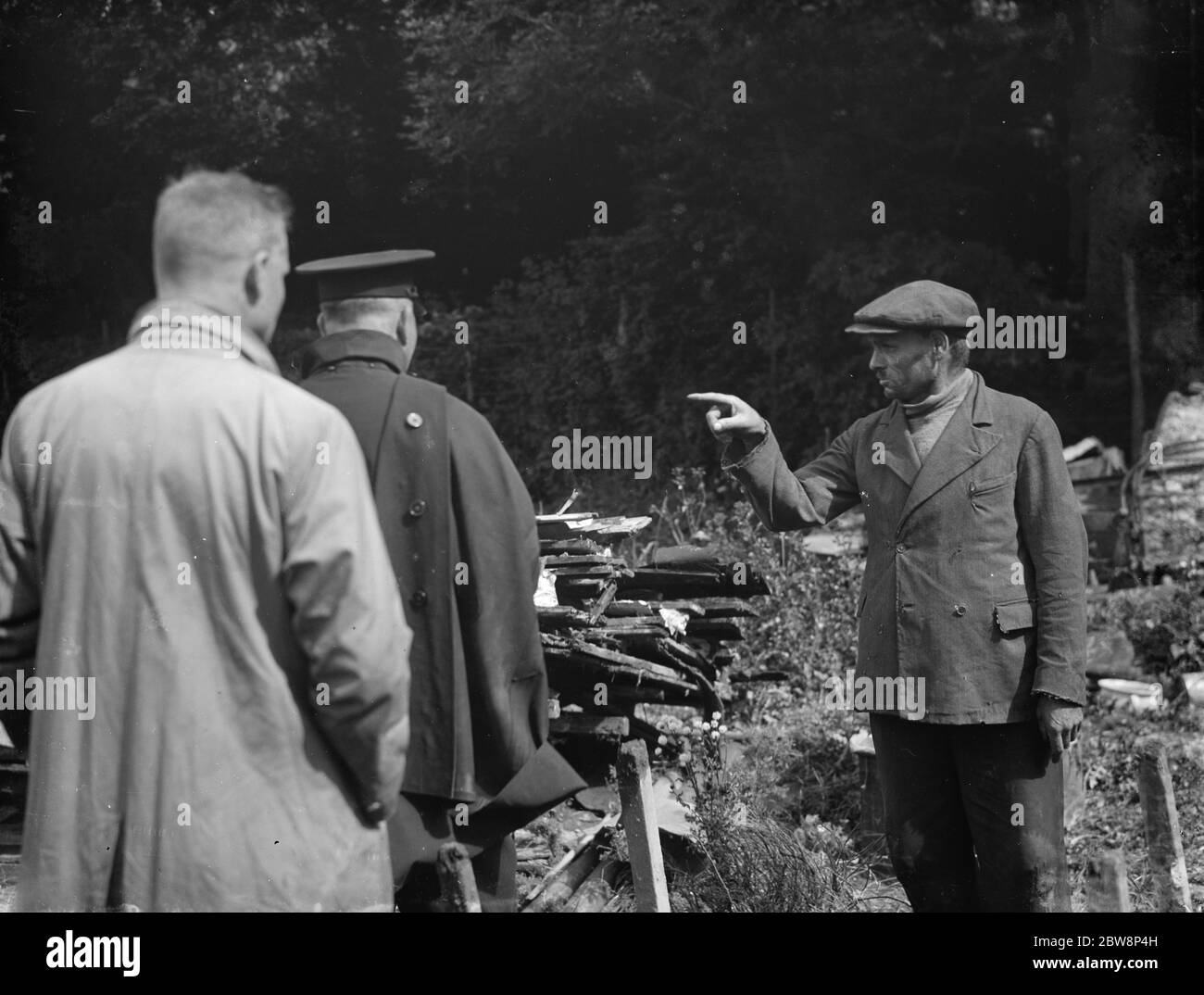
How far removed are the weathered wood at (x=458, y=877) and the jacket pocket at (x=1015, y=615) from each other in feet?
5.52

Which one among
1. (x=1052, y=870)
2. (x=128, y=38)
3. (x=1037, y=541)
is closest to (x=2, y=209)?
(x=128, y=38)

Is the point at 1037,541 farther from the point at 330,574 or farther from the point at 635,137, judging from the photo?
the point at 635,137

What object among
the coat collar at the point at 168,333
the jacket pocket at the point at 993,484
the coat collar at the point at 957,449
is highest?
the coat collar at the point at 168,333

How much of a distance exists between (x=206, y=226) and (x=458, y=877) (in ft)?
5.13

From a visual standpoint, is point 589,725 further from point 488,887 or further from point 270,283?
point 270,283

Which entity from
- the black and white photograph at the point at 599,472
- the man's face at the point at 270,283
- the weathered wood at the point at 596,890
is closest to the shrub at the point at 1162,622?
the black and white photograph at the point at 599,472

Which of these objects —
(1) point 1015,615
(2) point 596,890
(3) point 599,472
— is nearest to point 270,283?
(1) point 1015,615

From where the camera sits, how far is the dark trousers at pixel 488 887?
3.45 m

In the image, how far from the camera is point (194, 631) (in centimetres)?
271

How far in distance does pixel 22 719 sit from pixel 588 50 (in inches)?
187

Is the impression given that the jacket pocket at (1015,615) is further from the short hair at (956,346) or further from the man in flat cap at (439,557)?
the man in flat cap at (439,557)

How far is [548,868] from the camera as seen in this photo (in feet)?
16.3

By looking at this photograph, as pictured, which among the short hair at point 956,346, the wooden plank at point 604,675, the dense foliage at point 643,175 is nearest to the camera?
the short hair at point 956,346

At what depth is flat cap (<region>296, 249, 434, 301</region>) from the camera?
3.40 meters
